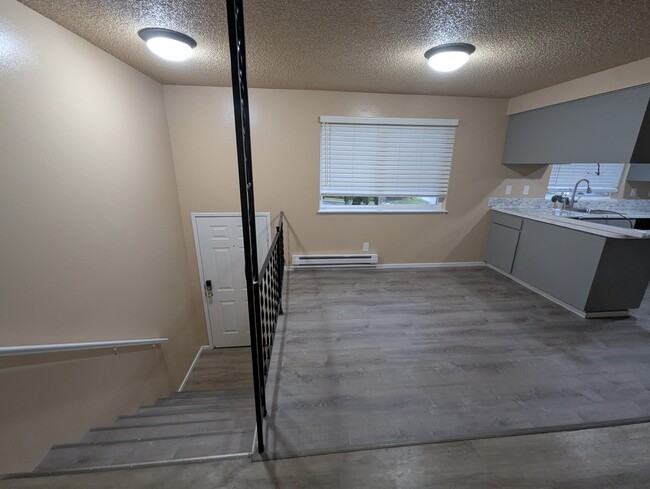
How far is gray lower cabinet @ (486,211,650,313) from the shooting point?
8.00ft

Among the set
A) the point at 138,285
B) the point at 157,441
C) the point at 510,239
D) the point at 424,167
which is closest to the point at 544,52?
the point at 424,167

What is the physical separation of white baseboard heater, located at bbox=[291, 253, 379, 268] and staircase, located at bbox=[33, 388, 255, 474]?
199 centimetres

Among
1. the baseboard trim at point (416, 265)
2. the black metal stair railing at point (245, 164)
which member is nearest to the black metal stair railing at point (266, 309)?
the black metal stair railing at point (245, 164)

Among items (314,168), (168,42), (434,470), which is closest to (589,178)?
(314,168)

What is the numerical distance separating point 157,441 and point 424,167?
3698 millimetres

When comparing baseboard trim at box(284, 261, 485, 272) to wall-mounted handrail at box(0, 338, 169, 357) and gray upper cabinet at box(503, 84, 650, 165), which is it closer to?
gray upper cabinet at box(503, 84, 650, 165)

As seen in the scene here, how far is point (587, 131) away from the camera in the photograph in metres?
2.62

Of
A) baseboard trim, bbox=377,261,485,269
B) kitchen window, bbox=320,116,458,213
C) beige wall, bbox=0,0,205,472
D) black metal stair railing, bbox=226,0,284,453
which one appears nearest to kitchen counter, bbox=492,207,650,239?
baseboard trim, bbox=377,261,485,269

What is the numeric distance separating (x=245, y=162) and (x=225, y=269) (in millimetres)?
2946

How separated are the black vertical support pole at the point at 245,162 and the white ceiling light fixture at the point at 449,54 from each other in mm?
1655

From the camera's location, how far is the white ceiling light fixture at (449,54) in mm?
1924

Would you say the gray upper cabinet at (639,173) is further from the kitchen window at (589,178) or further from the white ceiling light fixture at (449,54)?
the white ceiling light fixture at (449,54)

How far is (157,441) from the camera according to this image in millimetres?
1506

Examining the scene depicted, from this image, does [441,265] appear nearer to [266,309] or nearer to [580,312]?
[580,312]
